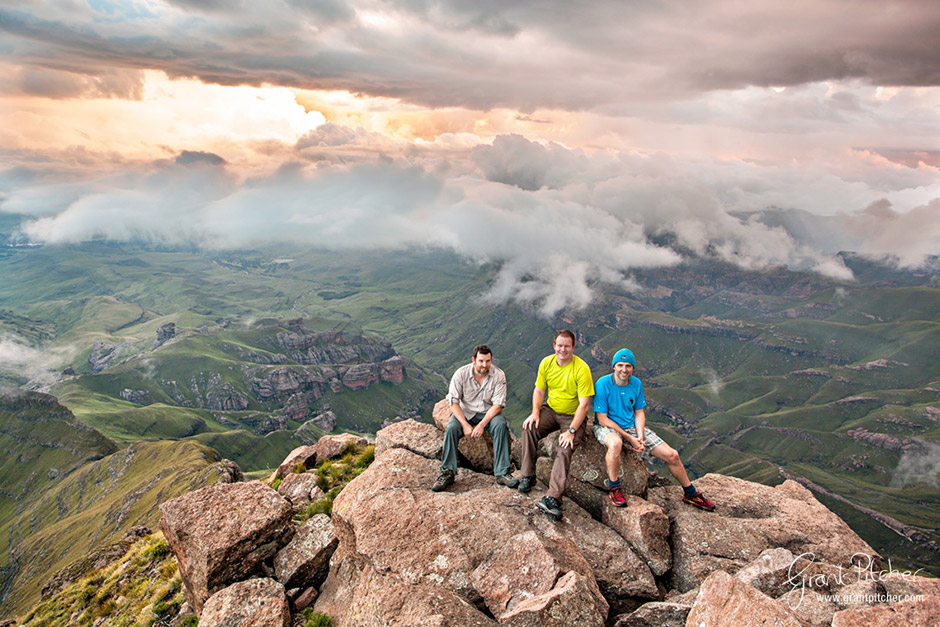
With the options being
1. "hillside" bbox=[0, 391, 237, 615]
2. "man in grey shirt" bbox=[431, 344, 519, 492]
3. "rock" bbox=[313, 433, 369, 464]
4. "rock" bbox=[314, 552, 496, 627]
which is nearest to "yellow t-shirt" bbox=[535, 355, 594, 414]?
"man in grey shirt" bbox=[431, 344, 519, 492]

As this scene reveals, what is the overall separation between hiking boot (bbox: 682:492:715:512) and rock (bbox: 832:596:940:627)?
9.68m

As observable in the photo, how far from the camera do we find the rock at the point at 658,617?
1195cm

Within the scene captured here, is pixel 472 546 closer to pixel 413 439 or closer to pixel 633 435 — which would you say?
pixel 413 439

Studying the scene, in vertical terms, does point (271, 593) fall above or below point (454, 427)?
below

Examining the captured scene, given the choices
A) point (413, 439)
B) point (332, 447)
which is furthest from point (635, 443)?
point (332, 447)

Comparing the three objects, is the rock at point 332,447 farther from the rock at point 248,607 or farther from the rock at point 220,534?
the rock at point 248,607

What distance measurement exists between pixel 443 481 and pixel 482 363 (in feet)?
17.1

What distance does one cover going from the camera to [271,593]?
14156mm

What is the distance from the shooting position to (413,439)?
22.7 meters

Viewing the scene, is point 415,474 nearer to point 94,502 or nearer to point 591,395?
point 591,395

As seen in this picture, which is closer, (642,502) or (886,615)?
(886,615)

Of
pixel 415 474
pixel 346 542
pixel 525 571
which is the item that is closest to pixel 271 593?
pixel 346 542

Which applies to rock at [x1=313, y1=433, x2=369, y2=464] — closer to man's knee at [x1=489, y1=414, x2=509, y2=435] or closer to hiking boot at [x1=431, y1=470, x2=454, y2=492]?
hiking boot at [x1=431, y1=470, x2=454, y2=492]

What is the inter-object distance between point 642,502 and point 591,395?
15.8 feet
